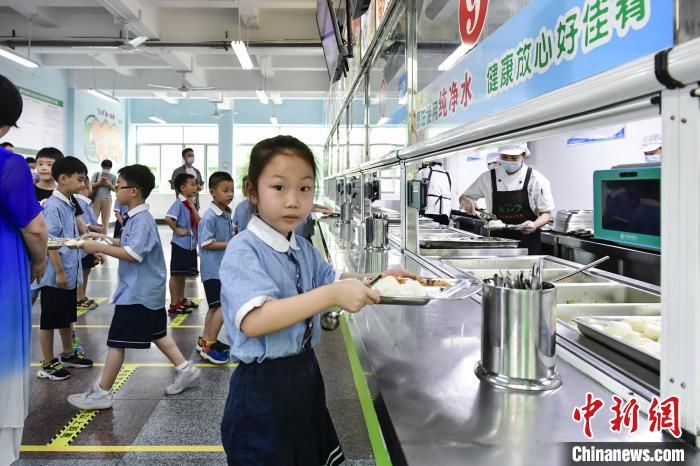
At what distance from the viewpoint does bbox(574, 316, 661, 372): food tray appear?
93 cm

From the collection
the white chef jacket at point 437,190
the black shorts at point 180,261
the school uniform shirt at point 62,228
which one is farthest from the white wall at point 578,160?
the school uniform shirt at point 62,228

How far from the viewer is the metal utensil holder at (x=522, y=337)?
858 millimetres

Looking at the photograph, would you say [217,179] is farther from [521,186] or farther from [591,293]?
[591,293]

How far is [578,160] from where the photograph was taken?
773 centimetres

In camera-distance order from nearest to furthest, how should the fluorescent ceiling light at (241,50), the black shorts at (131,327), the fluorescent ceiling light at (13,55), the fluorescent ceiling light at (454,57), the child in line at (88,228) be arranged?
the fluorescent ceiling light at (454,57) → the black shorts at (131,327) → the child in line at (88,228) → the fluorescent ceiling light at (241,50) → the fluorescent ceiling light at (13,55)

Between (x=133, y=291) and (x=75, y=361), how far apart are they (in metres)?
1.12

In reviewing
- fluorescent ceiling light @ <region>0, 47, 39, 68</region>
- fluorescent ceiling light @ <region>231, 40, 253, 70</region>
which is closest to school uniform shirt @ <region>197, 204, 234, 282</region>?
fluorescent ceiling light @ <region>231, 40, 253, 70</region>

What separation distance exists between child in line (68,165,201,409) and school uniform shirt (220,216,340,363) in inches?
67.1

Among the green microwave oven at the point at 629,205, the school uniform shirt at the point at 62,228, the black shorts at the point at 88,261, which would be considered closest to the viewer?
the green microwave oven at the point at 629,205

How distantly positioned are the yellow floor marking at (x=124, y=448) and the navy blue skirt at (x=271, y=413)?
126 cm

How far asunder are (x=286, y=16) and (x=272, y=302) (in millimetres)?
8968

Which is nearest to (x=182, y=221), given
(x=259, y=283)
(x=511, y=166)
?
(x=511, y=166)

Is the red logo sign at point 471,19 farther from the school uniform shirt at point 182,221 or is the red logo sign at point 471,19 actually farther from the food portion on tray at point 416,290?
the school uniform shirt at point 182,221

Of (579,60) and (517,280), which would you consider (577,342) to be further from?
(579,60)
